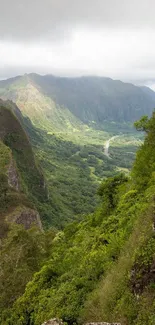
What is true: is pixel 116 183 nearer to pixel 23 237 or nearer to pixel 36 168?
pixel 23 237

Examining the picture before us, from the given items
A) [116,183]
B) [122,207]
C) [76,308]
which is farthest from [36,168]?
[76,308]

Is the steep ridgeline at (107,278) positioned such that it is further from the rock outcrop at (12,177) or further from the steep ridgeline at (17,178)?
the rock outcrop at (12,177)

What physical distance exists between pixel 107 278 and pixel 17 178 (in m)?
73.7

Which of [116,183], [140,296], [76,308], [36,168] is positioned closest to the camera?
[140,296]

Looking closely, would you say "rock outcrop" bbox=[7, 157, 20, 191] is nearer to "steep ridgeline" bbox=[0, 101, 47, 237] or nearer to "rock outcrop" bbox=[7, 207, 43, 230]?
"steep ridgeline" bbox=[0, 101, 47, 237]

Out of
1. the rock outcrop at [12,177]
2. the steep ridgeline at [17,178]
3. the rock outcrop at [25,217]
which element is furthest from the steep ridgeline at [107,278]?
the rock outcrop at [12,177]

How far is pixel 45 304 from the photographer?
23.8 metres

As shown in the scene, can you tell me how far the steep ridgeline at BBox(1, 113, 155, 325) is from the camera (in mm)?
17594

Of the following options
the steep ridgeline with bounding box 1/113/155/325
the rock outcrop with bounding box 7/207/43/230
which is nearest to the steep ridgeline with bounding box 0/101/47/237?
the rock outcrop with bounding box 7/207/43/230

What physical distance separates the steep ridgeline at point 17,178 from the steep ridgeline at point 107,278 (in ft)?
120

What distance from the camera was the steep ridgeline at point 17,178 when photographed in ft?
237

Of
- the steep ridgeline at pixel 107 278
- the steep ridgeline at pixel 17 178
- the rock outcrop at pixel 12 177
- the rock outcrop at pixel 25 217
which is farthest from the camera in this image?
the rock outcrop at pixel 12 177

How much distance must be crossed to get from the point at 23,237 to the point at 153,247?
884 inches

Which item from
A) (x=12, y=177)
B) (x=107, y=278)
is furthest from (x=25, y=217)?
(x=107, y=278)
